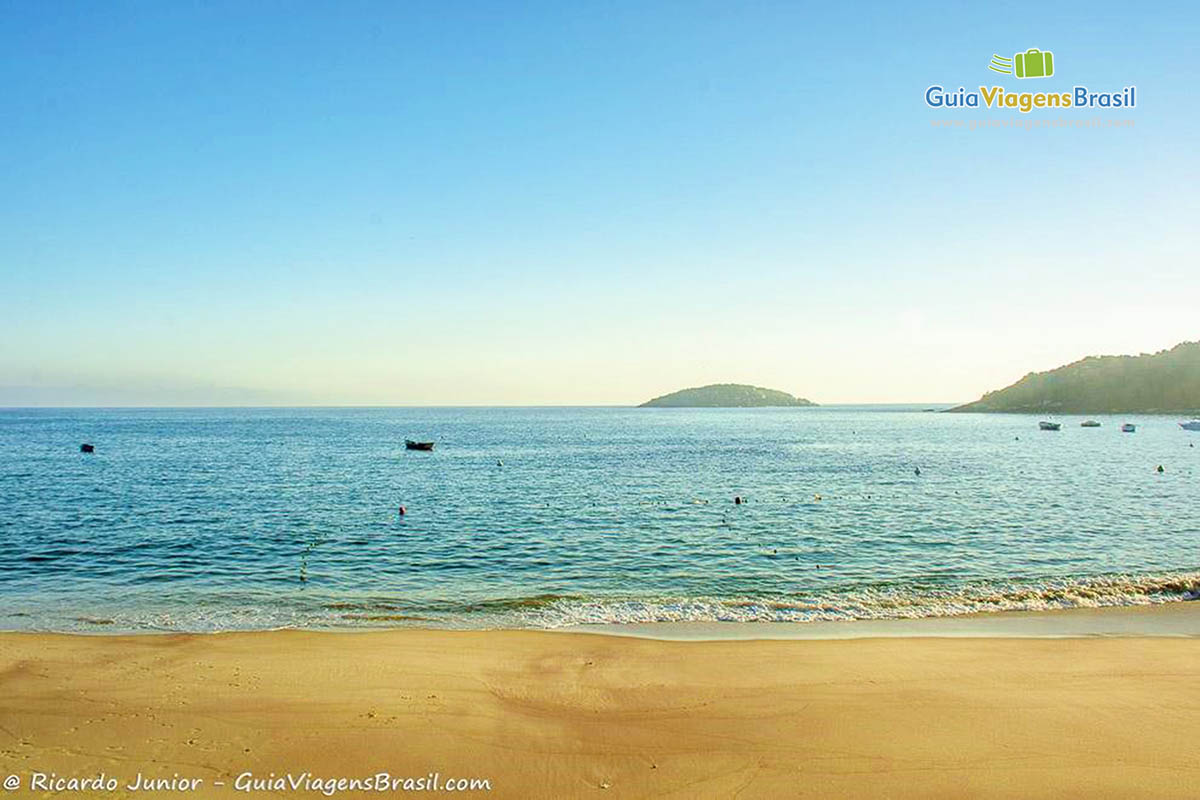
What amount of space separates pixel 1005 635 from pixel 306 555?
24.2 metres

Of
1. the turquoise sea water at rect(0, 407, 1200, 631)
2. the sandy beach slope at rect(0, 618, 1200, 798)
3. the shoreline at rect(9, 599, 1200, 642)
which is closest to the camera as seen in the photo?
the sandy beach slope at rect(0, 618, 1200, 798)

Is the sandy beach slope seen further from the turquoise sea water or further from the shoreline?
the turquoise sea water

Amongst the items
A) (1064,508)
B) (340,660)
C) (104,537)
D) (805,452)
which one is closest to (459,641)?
(340,660)

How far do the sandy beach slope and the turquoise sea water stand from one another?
4.27 meters

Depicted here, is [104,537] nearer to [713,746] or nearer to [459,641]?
[459,641]

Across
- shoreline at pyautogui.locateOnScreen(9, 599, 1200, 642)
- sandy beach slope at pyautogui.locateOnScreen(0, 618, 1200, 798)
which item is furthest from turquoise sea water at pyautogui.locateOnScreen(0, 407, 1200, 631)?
sandy beach slope at pyautogui.locateOnScreen(0, 618, 1200, 798)

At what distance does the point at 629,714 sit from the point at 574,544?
61.7 ft

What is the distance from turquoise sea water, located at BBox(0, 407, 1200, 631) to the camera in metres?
22.2

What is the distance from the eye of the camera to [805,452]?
8825 centimetres

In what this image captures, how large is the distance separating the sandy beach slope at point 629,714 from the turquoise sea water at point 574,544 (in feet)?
14.0

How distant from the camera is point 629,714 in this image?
13.0 metres

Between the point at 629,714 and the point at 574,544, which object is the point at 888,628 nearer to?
the point at 629,714

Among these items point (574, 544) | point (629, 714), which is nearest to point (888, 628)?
point (629, 714)

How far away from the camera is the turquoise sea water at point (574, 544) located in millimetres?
22156
